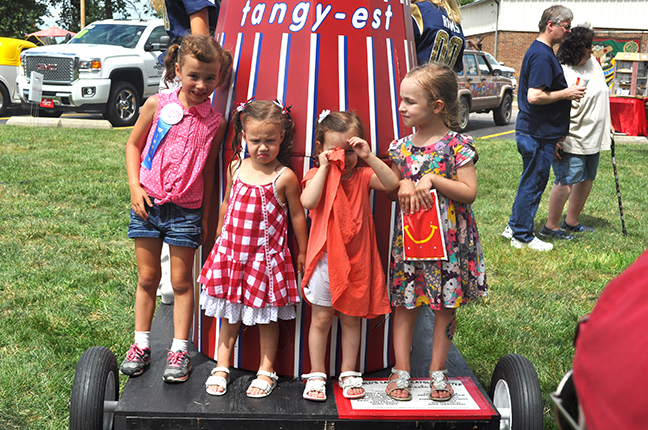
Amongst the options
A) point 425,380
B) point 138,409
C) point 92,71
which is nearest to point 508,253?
point 425,380

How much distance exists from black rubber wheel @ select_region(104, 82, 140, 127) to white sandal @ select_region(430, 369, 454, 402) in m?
11.5

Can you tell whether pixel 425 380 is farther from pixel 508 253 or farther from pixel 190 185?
pixel 508 253

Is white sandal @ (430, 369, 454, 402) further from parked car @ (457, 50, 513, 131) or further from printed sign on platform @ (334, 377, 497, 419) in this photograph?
parked car @ (457, 50, 513, 131)

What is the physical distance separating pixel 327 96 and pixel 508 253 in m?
3.60

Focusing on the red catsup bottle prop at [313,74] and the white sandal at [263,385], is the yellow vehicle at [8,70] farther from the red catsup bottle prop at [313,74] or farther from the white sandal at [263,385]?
the white sandal at [263,385]

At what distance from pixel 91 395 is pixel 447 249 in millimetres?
1518

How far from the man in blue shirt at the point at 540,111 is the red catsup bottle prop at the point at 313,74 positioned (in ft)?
9.66

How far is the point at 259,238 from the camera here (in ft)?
8.45

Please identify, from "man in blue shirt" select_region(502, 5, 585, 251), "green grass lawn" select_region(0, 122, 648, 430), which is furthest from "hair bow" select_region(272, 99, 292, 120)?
"man in blue shirt" select_region(502, 5, 585, 251)

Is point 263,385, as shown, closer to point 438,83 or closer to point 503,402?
point 503,402

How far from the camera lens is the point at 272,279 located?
2576 mm

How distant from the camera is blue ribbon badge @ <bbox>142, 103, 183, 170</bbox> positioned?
107 inches

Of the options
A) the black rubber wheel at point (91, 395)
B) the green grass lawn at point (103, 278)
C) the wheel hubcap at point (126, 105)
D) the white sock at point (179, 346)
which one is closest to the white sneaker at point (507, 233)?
the green grass lawn at point (103, 278)

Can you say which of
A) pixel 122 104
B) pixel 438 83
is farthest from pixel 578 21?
pixel 438 83
